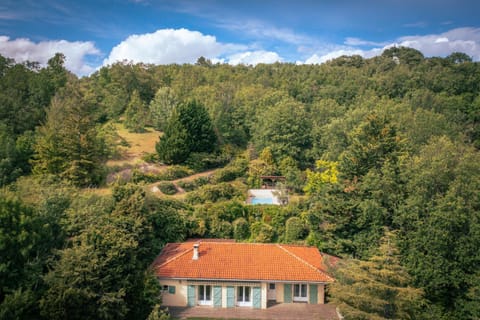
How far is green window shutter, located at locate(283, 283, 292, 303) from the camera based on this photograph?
22359 millimetres

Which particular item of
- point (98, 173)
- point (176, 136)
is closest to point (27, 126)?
point (98, 173)

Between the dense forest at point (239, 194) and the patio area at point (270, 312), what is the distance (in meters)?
1.93

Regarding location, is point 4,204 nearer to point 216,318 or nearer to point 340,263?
point 216,318

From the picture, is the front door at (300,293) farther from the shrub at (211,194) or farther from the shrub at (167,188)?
the shrub at (167,188)

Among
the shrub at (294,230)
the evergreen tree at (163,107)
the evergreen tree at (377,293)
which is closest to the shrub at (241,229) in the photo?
the shrub at (294,230)

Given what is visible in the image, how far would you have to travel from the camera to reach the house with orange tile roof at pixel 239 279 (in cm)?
2167

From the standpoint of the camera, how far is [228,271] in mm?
22016

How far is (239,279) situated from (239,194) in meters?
13.5

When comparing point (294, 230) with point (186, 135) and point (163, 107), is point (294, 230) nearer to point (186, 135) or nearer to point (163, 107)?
point (186, 135)

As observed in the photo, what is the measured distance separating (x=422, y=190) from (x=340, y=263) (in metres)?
7.01

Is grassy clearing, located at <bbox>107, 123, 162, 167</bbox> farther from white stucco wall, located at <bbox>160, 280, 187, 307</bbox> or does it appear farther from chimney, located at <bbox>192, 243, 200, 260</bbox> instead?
white stucco wall, located at <bbox>160, 280, 187, 307</bbox>

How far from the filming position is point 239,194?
113ft

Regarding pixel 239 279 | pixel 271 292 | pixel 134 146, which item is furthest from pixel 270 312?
pixel 134 146

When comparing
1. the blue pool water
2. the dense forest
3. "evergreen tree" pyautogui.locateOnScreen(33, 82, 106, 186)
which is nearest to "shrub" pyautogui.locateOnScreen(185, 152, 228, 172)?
the dense forest
